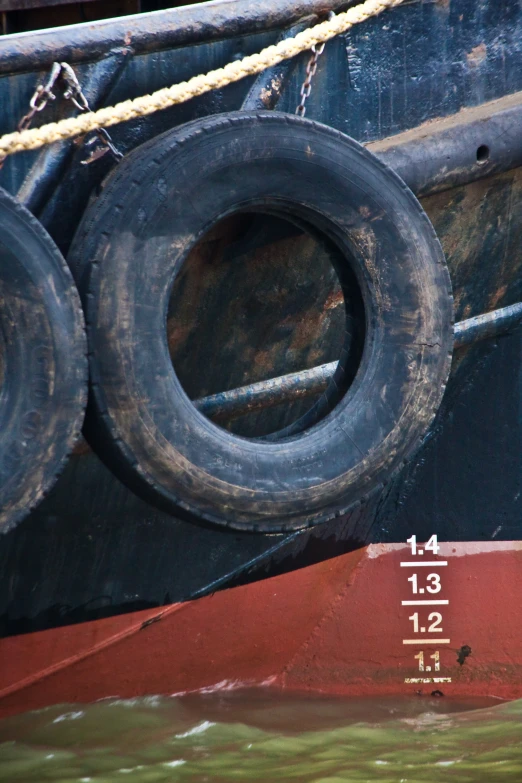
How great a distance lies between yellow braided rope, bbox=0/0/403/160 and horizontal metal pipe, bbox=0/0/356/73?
6 cm

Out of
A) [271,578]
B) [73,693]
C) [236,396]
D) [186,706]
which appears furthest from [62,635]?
[236,396]

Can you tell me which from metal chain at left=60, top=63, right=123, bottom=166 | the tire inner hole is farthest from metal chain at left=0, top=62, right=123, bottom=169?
the tire inner hole

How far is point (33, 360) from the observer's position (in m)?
1.88

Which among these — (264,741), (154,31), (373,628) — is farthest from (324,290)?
(264,741)

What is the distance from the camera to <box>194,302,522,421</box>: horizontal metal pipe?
249cm

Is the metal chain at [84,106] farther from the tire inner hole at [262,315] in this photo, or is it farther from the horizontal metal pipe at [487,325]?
the horizontal metal pipe at [487,325]

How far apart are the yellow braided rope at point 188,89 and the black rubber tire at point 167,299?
9 centimetres

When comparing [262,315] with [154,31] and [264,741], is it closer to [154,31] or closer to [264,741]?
[154,31]

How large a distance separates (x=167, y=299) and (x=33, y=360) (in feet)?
1.11

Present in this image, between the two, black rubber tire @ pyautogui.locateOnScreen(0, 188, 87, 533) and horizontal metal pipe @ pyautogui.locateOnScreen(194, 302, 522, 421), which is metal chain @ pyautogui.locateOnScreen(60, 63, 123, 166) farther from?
horizontal metal pipe @ pyautogui.locateOnScreen(194, 302, 522, 421)

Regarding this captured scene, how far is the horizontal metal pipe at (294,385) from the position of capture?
249 cm

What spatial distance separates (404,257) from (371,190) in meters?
0.18

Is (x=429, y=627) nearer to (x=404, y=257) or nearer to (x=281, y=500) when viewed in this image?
(x=281, y=500)

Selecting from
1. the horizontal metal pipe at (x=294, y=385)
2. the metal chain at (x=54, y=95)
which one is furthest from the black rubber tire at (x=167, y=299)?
the horizontal metal pipe at (x=294, y=385)
